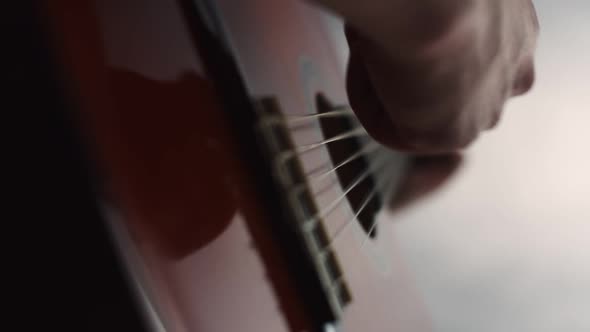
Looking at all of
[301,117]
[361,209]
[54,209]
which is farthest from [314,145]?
[54,209]

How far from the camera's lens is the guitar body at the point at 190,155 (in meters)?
0.30

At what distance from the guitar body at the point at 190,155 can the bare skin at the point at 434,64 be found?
82 mm

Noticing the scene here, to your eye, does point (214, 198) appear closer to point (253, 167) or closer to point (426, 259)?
point (253, 167)

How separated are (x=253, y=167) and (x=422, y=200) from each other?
2.33 ft

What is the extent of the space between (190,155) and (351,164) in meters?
0.30

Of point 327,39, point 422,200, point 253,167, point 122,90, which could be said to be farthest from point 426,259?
point 122,90

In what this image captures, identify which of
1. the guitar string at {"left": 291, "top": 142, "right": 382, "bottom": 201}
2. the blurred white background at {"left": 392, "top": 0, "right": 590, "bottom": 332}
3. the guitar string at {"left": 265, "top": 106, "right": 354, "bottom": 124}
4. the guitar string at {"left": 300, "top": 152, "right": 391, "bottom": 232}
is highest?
the guitar string at {"left": 265, "top": 106, "right": 354, "bottom": 124}

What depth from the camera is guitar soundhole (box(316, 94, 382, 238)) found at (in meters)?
0.59

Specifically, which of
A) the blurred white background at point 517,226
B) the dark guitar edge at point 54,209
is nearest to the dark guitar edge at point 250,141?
the dark guitar edge at point 54,209

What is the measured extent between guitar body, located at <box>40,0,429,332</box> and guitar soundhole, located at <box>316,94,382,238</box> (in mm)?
64

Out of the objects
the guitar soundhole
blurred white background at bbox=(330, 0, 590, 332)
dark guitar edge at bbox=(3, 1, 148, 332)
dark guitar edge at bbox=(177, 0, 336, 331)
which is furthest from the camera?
blurred white background at bbox=(330, 0, 590, 332)

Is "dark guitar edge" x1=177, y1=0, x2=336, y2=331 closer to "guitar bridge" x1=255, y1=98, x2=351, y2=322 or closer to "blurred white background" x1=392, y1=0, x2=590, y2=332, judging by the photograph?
"guitar bridge" x1=255, y1=98, x2=351, y2=322

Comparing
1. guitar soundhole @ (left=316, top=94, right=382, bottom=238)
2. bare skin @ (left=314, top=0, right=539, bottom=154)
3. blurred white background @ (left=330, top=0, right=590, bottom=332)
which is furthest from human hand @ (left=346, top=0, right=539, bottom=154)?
blurred white background @ (left=330, top=0, right=590, bottom=332)

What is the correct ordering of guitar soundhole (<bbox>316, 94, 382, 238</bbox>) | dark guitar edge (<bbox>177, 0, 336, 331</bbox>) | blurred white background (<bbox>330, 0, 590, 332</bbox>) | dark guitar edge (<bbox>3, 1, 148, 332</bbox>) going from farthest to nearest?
1. blurred white background (<bbox>330, 0, 590, 332</bbox>)
2. guitar soundhole (<bbox>316, 94, 382, 238</bbox>)
3. dark guitar edge (<bbox>177, 0, 336, 331</bbox>)
4. dark guitar edge (<bbox>3, 1, 148, 332</bbox>)
